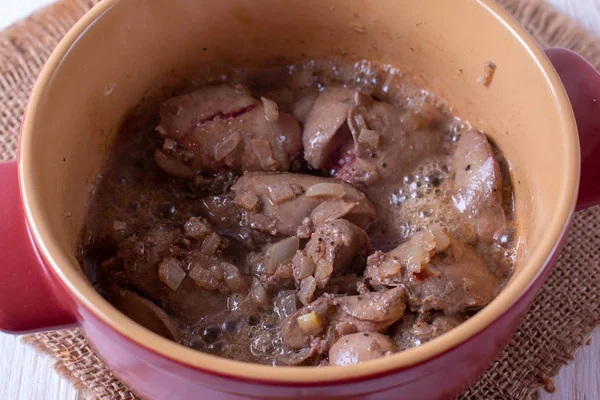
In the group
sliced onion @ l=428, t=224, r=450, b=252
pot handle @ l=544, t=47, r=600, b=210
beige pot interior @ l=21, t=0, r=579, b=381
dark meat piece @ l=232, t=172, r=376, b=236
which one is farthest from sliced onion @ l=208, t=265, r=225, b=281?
pot handle @ l=544, t=47, r=600, b=210

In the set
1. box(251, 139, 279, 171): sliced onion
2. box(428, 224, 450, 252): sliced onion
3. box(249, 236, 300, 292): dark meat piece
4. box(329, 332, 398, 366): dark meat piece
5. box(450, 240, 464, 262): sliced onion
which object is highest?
box(428, 224, 450, 252): sliced onion

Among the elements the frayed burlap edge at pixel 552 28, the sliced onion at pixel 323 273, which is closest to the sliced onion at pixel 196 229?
the sliced onion at pixel 323 273

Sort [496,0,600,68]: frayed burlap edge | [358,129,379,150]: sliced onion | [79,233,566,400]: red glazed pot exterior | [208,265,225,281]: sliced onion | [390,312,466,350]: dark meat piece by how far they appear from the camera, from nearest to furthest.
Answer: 1. [79,233,566,400]: red glazed pot exterior
2. [390,312,466,350]: dark meat piece
3. [208,265,225,281]: sliced onion
4. [358,129,379,150]: sliced onion
5. [496,0,600,68]: frayed burlap edge

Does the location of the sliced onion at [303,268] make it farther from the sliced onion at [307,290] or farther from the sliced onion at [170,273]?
the sliced onion at [170,273]

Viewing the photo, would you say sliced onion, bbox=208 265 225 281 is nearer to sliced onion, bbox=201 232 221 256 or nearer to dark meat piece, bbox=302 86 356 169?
sliced onion, bbox=201 232 221 256

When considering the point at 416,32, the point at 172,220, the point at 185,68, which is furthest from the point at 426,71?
the point at 172,220

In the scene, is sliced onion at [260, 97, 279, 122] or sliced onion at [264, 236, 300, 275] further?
sliced onion at [260, 97, 279, 122]
